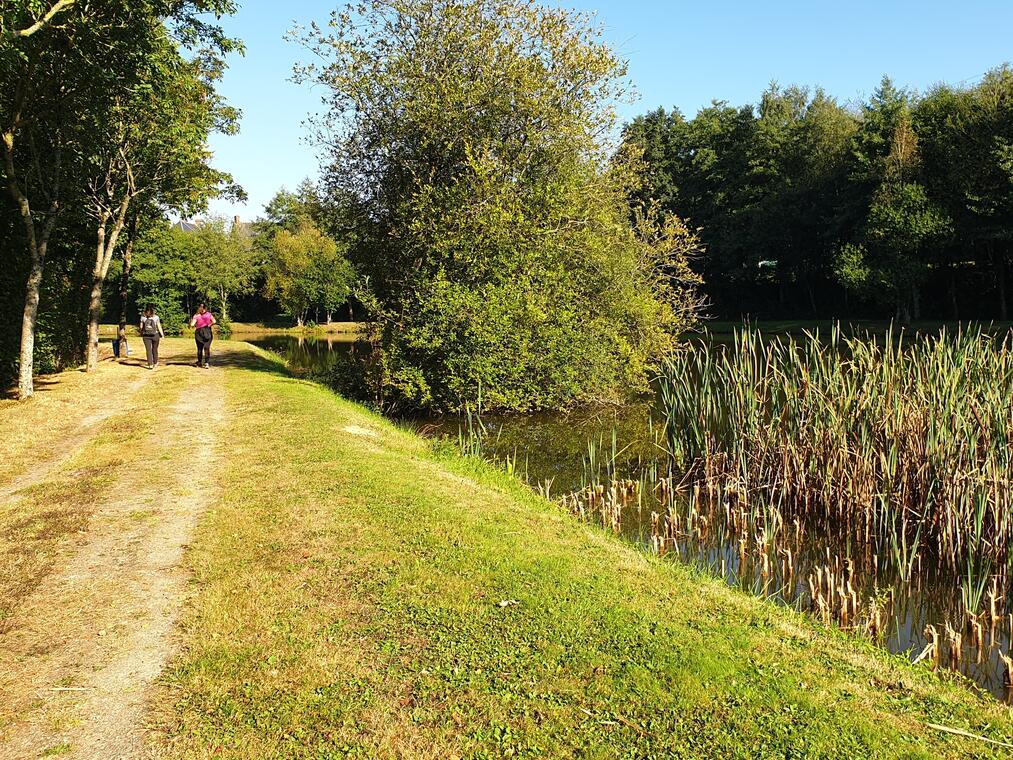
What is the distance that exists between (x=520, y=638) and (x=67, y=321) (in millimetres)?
20993

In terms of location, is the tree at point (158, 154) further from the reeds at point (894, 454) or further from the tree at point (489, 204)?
the reeds at point (894, 454)

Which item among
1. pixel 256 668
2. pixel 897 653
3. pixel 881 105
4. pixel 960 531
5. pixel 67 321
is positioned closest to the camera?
pixel 256 668

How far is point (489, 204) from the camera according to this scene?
1767cm

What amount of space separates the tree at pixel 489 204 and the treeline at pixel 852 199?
1232 centimetres

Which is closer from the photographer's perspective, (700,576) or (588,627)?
(588,627)

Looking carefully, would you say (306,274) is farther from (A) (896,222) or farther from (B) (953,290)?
(B) (953,290)

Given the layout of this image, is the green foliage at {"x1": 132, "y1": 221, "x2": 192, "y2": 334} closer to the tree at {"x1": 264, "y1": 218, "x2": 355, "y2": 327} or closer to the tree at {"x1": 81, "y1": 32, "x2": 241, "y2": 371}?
the tree at {"x1": 264, "y1": 218, "x2": 355, "y2": 327}

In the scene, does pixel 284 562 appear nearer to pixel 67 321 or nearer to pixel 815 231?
pixel 67 321

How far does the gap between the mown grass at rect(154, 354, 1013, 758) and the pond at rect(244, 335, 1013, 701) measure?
3.08 ft

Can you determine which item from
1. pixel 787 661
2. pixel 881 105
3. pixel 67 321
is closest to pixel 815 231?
pixel 881 105

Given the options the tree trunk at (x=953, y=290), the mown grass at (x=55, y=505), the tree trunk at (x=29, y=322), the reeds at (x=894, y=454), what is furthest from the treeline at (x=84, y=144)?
the tree trunk at (x=953, y=290)

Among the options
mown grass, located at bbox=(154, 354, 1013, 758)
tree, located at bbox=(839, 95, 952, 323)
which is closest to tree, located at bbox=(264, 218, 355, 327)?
tree, located at bbox=(839, 95, 952, 323)

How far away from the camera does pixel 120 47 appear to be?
12.9 metres

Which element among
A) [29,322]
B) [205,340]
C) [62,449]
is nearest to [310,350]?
[205,340]
